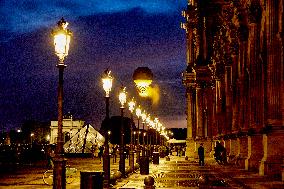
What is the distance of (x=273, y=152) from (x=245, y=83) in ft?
36.1

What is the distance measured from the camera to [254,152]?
3303cm

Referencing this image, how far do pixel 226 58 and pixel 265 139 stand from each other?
18871 mm

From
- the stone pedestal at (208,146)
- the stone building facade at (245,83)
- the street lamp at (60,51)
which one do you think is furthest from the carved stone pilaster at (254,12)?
the stone pedestal at (208,146)

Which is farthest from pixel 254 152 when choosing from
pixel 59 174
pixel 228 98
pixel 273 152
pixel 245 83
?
pixel 59 174

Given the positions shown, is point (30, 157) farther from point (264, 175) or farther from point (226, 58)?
point (264, 175)

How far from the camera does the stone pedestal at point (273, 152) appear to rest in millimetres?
27156

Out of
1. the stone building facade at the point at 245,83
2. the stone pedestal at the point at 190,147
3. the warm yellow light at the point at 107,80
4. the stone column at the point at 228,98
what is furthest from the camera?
the stone pedestal at the point at 190,147

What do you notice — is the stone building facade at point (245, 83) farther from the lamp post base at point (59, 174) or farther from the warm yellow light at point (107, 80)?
the lamp post base at point (59, 174)

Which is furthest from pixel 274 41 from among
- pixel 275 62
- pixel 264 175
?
pixel 264 175

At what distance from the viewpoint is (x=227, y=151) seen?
4659 centimetres

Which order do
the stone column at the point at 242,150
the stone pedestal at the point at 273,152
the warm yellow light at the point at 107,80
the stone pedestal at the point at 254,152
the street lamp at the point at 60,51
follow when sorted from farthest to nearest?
the stone column at the point at 242,150, the stone pedestal at the point at 254,152, the stone pedestal at the point at 273,152, the warm yellow light at the point at 107,80, the street lamp at the point at 60,51

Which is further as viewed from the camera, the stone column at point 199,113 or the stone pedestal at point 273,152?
the stone column at point 199,113

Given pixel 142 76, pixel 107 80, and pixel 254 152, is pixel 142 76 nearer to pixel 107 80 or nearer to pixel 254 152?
pixel 107 80

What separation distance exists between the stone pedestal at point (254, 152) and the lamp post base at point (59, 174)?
17.3 metres
